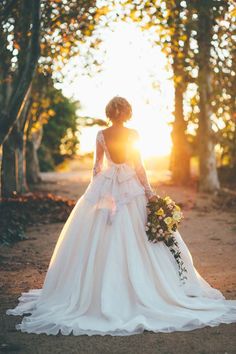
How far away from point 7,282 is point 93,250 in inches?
98.8

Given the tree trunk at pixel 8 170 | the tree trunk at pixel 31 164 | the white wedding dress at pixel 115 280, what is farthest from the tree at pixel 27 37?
the tree trunk at pixel 31 164

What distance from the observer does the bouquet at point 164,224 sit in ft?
23.4

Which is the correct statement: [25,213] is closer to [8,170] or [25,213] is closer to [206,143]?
[8,170]

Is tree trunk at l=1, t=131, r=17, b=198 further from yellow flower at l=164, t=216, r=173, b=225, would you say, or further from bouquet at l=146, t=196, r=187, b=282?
yellow flower at l=164, t=216, r=173, b=225

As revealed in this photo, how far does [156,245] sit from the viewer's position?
7230 millimetres

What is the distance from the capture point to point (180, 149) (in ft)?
94.6

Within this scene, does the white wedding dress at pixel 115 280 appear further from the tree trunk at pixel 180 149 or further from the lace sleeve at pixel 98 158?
the tree trunk at pixel 180 149

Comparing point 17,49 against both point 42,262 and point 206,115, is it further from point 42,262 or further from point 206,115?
point 206,115

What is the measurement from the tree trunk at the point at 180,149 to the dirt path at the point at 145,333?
958 centimetres

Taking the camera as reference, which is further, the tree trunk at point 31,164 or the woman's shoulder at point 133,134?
the tree trunk at point 31,164

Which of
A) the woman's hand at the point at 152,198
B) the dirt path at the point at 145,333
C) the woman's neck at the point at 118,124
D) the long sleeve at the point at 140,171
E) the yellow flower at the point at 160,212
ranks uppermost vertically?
the woman's neck at the point at 118,124

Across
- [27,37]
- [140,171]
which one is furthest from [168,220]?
[27,37]

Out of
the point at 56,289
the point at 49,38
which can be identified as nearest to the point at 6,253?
the point at 56,289

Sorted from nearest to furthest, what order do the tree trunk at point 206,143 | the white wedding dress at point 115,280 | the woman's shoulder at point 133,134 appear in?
1. the white wedding dress at point 115,280
2. the woman's shoulder at point 133,134
3. the tree trunk at point 206,143
